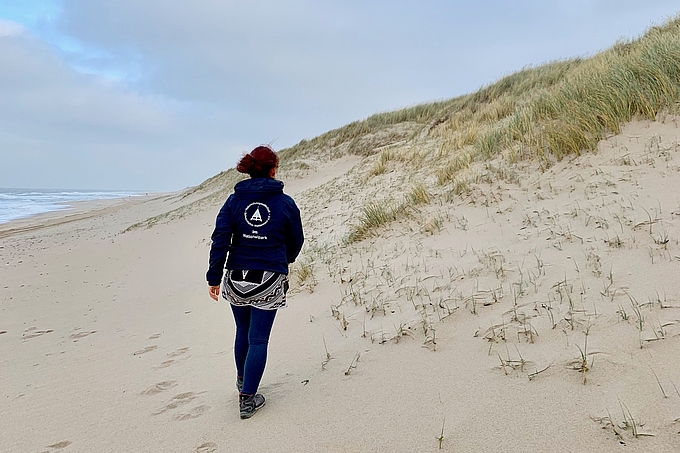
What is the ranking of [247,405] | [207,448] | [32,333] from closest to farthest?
[207,448], [247,405], [32,333]

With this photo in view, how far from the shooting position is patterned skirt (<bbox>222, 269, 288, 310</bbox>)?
2.76 metres

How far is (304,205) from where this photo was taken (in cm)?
1198

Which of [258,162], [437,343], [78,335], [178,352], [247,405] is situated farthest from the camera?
[78,335]

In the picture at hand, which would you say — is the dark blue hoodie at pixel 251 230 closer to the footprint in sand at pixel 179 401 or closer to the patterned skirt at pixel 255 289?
the patterned skirt at pixel 255 289

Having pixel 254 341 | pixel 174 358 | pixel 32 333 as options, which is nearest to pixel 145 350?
pixel 174 358

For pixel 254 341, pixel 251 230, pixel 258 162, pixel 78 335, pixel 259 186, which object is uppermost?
pixel 258 162

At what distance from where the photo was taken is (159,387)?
3535mm

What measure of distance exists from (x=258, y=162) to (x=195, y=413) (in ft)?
5.69

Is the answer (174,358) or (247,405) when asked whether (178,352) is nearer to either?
(174,358)

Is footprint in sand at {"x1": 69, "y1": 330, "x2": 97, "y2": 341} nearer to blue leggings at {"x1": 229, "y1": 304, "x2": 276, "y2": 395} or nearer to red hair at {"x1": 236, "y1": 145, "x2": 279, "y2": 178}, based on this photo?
blue leggings at {"x1": 229, "y1": 304, "x2": 276, "y2": 395}

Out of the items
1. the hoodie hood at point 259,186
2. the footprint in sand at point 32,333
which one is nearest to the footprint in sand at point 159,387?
the hoodie hood at point 259,186

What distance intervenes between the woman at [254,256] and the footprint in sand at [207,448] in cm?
27

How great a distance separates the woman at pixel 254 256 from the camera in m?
2.76

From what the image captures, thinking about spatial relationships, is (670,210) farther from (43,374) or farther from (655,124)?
(43,374)
